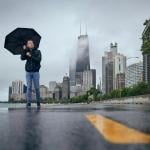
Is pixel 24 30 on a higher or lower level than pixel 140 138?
higher

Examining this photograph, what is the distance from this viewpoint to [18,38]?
20312 mm

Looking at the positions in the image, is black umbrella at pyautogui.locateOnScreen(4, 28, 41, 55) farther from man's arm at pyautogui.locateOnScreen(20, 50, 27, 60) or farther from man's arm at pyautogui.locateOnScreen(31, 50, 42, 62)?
man's arm at pyautogui.locateOnScreen(31, 50, 42, 62)

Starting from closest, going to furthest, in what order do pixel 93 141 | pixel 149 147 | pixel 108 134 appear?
pixel 149 147 → pixel 93 141 → pixel 108 134

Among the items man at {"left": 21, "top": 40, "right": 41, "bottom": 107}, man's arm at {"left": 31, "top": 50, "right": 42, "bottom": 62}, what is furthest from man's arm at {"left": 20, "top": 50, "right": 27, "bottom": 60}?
man's arm at {"left": 31, "top": 50, "right": 42, "bottom": 62}

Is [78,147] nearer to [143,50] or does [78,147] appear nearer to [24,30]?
[24,30]

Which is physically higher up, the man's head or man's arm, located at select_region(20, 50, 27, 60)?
the man's head

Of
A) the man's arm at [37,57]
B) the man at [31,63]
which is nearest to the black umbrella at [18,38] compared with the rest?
the man at [31,63]

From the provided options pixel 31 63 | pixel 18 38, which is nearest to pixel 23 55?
pixel 31 63

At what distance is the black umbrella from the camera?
805 inches

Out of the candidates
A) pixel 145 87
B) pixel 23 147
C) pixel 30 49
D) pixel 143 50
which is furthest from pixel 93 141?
pixel 145 87

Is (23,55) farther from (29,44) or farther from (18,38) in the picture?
(18,38)

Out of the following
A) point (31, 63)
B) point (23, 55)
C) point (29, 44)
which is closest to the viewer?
point (29, 44)

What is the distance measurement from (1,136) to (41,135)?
422 millimetres

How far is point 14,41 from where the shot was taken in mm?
20484
